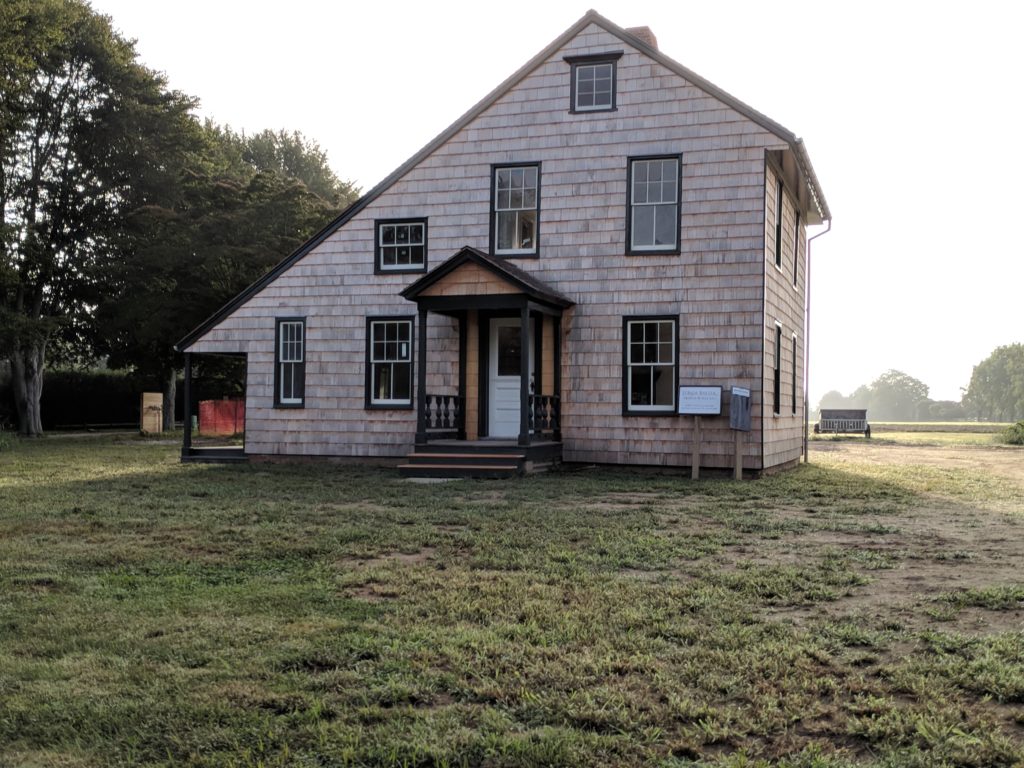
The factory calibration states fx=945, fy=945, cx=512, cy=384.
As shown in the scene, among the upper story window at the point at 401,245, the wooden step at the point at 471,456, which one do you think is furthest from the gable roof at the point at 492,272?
the wooden step at the point at 471,456

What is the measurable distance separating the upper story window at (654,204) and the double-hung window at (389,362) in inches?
183

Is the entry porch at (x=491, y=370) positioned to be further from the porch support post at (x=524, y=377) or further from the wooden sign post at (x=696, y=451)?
the wooden sign post at (x=696, y=451)

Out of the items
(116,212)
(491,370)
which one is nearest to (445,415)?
(491,370)

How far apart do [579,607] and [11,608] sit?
3.51 metres

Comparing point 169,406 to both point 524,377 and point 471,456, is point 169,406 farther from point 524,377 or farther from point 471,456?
point 524,377

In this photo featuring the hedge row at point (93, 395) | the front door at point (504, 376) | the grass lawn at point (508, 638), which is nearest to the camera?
the grass lawn at point (508, 638)

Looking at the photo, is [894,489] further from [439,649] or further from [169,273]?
[169,273]

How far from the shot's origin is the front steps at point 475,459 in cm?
1541

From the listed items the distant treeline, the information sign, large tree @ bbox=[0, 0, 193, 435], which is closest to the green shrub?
the information sign

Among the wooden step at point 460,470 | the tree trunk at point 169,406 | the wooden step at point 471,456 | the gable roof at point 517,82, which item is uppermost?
the gable roof at point 517,82

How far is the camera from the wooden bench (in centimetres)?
3903

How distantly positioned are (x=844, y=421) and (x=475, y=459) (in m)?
Result: 28.2

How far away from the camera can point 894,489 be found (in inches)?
539

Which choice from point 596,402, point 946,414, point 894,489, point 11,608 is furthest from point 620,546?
point 946,414
